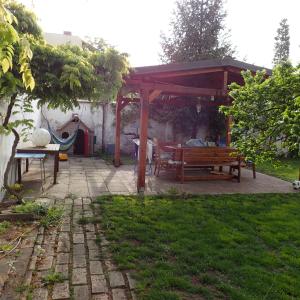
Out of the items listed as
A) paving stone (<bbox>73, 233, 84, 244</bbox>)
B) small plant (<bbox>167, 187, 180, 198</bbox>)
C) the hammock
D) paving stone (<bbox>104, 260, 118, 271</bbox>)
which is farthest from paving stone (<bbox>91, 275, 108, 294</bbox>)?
the hammock

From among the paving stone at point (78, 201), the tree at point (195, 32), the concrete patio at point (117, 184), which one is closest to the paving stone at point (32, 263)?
the paving stone at point (78, 201)

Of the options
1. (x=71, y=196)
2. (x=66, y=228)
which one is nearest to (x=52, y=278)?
(x=66, y=228)

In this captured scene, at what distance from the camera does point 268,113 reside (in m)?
2.30

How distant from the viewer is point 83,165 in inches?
405

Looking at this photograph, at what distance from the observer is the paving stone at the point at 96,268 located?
308 centimetres

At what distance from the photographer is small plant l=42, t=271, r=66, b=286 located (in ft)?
9.33

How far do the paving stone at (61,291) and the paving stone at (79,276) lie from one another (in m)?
0.09

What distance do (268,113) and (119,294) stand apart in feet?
6.37

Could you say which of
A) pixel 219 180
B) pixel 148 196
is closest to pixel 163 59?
pixel 219 180

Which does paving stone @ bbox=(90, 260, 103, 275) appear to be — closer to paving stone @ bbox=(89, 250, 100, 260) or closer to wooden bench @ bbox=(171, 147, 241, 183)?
paving stone @ bbox=(89, 250, 100, 260)

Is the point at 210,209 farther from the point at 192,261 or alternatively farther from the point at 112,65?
the point at 112,65

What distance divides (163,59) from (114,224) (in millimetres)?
13583

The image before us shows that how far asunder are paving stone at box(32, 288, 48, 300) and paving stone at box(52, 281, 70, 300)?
7cm

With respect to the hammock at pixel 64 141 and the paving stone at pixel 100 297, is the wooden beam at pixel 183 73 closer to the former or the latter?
the paving stone at pixel 100 297
